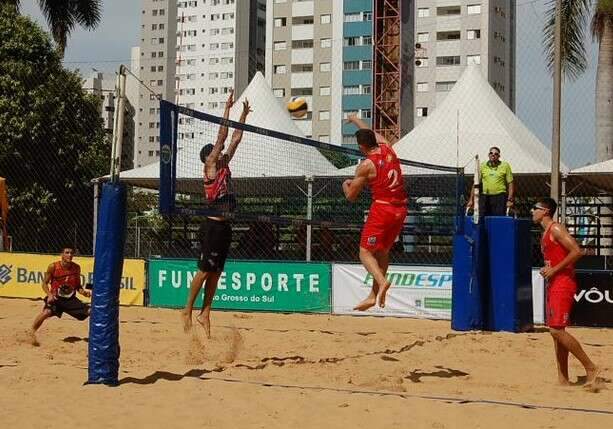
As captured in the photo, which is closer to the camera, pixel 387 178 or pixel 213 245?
pixel 387 178

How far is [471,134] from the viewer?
21.4m

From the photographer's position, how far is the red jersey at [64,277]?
11.3m

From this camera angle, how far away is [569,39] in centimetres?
2078

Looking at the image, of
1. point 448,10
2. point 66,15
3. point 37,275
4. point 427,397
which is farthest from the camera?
point 448,10

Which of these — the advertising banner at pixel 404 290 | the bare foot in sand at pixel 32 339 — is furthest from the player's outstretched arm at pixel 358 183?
the advertising banner at pixel 404 290

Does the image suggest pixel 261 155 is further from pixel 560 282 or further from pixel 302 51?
pixel 302 51

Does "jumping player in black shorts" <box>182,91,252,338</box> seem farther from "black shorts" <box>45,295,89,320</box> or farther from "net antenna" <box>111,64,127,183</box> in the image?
"black shorts" <box>45,295,89,320</box>

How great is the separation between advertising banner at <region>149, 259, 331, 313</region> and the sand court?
2.73 meters

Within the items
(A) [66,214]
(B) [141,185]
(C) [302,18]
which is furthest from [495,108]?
(C) [302,18]

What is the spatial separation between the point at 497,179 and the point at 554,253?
6618 millimetres

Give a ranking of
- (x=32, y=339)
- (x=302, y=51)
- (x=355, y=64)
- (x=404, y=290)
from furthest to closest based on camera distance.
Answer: (x=302, y=51)
(x=355, y=64)
(x=404, y=290)
(x=32, y=339)

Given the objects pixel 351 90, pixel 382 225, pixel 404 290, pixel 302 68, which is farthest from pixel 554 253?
pixel 302 68

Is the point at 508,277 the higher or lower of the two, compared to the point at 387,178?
lower

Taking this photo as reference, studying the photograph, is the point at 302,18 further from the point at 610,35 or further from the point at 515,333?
the point at 515,333
